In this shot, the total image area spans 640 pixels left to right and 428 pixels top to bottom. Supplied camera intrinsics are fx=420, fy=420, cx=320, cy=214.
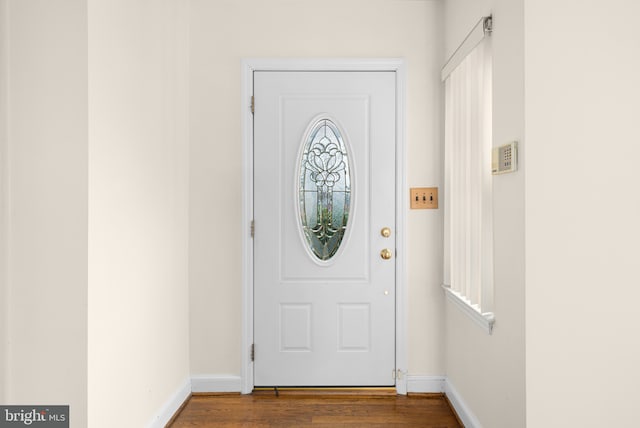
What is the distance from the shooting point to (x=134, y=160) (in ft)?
6.65

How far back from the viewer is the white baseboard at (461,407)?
223 centimetres

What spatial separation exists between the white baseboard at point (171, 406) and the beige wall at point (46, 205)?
27.8 inches

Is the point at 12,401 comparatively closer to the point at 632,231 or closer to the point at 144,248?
the point at 144,248

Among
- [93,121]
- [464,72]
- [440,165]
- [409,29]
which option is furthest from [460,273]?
[93,121]

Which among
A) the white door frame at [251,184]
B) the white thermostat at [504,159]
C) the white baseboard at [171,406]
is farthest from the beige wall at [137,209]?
the white thermostat at [504,159]

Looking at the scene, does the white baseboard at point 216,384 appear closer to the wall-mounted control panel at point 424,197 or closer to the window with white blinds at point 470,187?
the window with white blinds at point 470,187

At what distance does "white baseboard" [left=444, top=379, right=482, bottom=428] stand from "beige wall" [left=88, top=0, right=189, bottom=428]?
170 centimetres

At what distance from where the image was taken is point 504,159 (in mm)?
1776

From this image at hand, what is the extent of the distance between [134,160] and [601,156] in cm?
203

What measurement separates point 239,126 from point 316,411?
1.87 meters

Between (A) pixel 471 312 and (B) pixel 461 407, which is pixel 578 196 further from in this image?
(B) pixel 461 407

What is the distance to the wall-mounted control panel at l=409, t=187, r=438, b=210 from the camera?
9.13ft

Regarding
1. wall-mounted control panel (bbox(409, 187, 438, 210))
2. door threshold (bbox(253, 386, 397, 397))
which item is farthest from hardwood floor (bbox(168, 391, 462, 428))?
wall-mounted control panel (bbox(409, 187, 438, 210))

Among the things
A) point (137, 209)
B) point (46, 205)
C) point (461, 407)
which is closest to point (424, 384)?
point (461, 407)
